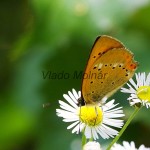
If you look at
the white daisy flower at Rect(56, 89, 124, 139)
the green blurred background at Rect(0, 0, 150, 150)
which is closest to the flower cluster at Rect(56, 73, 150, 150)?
the white daisy flower at Rect(56, 89, 124, 139)

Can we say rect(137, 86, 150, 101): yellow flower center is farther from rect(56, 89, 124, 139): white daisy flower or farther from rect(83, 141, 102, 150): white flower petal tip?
rect(83, 141, 102, 150): white flower petal tip

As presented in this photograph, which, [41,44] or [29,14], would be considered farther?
[29,14]

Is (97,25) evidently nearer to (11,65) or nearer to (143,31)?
(143,31)

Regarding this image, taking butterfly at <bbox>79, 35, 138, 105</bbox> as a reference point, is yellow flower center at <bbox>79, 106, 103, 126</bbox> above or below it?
below

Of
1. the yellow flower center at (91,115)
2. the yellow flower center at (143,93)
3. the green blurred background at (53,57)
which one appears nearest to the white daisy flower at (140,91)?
the yellow flower center at (143,93)

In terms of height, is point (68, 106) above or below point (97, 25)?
below

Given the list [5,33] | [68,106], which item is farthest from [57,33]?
[68,106]
